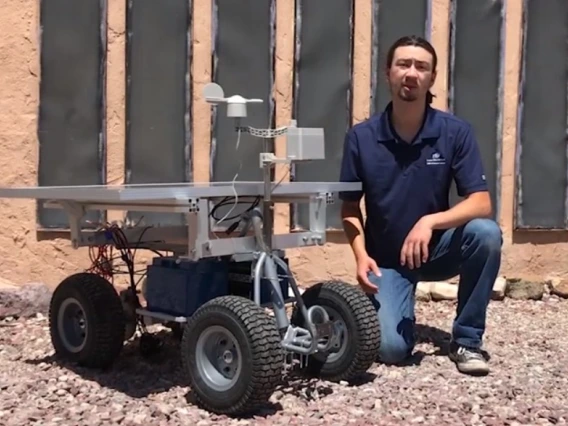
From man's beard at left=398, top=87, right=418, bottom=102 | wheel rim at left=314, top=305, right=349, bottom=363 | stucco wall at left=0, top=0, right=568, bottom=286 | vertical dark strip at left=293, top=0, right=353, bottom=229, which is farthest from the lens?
vertical dark strip at left=293, top=0, right=353, bottom=229

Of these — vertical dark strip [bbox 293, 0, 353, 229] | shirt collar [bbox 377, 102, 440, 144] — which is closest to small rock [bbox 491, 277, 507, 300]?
vertical dark strip [bbox 293, 0, 353, 229]

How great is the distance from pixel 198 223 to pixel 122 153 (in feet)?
7.59

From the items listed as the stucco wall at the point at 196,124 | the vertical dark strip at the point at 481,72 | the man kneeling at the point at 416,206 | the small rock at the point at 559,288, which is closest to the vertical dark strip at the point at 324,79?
the stucco wall at the point at 196,124

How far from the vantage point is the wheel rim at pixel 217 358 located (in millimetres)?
3490

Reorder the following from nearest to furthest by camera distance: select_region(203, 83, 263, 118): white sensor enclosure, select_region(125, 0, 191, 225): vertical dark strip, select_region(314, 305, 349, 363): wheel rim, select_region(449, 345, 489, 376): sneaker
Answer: select_region(203, 83, 263, 118): white sensor enclosure → select_region(314, 305, 349, 363): wheel rim → select_region(449, 345, 489, 376): sneaker → select_region(125, 0, 191, 225): vertical dark strip

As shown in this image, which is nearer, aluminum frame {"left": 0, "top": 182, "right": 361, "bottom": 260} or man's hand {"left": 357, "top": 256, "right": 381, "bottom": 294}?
aluminum frame {"left": 0, "top": 182, "right": 361, "bottom": 260}

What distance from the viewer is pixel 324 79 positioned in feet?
19.1

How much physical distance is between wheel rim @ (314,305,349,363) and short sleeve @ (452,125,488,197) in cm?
89

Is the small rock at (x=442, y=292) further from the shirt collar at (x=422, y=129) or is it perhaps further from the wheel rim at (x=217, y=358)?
the wheel rim at (x=217, y=358)

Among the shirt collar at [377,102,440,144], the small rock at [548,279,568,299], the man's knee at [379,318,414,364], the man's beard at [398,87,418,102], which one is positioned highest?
the man's beard at [398,87,418,102]

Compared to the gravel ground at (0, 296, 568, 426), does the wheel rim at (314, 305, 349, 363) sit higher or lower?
higher

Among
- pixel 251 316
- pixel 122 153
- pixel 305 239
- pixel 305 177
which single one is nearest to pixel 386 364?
pixel 305 239

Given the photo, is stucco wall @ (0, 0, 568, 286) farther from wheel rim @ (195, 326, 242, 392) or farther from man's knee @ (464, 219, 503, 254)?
wheel rim @ (195, 326, 242, 392)

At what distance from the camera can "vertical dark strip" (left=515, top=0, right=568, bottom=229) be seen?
19.6 ft
